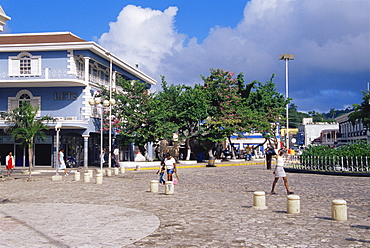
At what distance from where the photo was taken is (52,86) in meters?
35.6

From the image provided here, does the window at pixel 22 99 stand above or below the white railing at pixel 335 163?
above

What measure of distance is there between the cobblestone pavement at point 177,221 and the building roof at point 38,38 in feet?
78.1

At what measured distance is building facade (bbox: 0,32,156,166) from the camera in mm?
34781

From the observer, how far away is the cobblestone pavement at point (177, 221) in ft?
26.1

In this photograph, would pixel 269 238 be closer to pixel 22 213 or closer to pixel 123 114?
pixel 22 213

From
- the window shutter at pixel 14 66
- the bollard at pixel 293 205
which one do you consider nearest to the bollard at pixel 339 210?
the bollard at pixel 293 205

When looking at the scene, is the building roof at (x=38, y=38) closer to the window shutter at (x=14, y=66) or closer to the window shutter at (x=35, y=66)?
the window shutter at (x=35, y=66)

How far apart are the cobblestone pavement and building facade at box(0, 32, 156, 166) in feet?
65.5

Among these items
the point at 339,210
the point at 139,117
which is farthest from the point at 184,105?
the point at 339,210

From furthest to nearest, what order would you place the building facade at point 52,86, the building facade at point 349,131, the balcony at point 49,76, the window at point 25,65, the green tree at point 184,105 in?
the building facade at point 349,131 → the green tree at point 184,105 → the window at point 25,65 → the building facade at point 52,86 → the balcony at point 49,76

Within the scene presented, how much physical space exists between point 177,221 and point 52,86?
28366 millimetres

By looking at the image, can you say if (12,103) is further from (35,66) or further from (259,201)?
(259,201)

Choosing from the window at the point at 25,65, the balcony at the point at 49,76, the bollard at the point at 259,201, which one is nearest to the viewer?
the bollard at the point at 259,201

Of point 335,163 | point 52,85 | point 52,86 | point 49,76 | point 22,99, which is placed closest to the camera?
point 335,163
